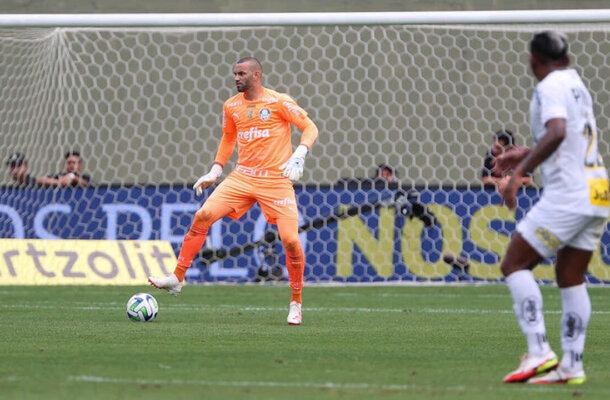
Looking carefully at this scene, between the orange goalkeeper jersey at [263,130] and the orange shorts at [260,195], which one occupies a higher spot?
the orange goalkeeper jersey at [263,130]

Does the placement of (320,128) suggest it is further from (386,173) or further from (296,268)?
(296,268)

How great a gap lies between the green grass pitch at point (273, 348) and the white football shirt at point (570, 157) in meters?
0.92

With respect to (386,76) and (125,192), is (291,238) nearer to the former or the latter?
(125,192)

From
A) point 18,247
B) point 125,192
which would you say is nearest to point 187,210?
point 125,192

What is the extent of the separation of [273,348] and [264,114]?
3166 millimetres

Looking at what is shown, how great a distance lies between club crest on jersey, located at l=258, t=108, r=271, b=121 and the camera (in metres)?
10.7

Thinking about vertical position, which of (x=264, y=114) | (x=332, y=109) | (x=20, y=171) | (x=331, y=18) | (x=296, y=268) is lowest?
(x=296, y=268)

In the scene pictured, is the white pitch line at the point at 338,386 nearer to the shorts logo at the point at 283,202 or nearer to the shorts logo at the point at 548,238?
the shorts logo at the point at 548,238

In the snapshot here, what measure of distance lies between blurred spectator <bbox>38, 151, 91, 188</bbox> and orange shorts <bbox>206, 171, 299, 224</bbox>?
5225mm

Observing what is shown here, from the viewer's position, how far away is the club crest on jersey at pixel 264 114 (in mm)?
10688

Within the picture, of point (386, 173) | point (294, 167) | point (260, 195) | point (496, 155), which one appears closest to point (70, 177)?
point (386, 173)

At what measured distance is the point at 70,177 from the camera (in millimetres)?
15617

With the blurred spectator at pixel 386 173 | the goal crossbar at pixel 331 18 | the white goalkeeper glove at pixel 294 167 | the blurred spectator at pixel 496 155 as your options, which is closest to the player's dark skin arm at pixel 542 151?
the white goalkeeper glove at pixel 294 167

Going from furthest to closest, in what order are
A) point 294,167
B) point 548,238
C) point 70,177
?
point 70,177, point 294,167, point 548,238
